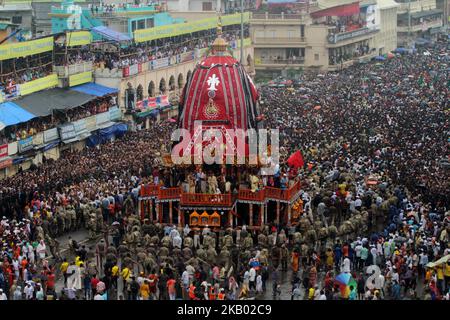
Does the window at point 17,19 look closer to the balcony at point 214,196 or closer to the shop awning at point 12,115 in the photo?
the shop awning at point 12,115

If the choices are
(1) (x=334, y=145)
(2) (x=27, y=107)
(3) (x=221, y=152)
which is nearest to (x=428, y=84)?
(1) (x=334, y=145)

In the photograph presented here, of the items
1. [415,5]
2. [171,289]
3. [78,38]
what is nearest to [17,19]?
[78,38]

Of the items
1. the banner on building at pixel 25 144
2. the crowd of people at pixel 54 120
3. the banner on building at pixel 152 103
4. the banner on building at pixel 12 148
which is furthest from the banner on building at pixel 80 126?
the banner on building at pixel 152 103

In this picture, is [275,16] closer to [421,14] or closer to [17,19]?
[17,19]

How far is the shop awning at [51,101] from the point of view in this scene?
2008 inches

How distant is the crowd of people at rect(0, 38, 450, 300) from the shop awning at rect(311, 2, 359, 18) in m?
33.7

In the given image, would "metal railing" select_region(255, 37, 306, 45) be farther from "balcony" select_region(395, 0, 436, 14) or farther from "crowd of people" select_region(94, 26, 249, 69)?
"balcony" select_region(395, 0, 436, 14)

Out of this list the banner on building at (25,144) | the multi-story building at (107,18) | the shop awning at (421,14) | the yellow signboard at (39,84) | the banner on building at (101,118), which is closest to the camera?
the banner on building at (25,144)

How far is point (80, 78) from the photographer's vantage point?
57125mm

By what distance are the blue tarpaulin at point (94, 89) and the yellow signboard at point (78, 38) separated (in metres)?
2.19

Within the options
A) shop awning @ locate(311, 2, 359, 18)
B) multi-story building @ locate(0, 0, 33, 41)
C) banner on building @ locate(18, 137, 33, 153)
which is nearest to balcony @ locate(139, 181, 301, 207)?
banner on building @ locate(18, 137, 33, 153)

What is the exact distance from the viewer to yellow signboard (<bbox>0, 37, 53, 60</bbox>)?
51688 mm

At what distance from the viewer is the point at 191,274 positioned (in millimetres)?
31172

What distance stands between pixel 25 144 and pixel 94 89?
928 cm
